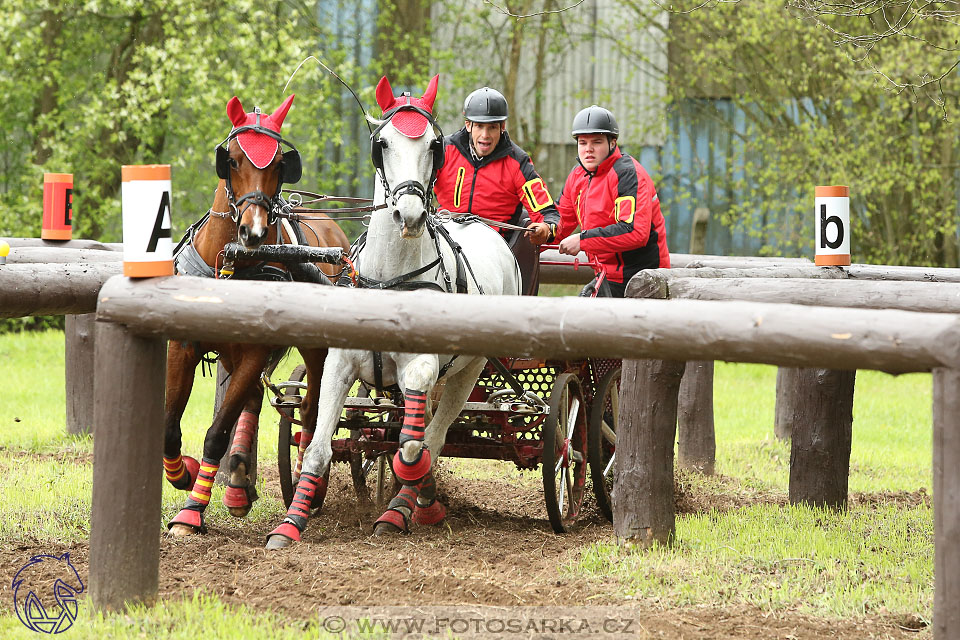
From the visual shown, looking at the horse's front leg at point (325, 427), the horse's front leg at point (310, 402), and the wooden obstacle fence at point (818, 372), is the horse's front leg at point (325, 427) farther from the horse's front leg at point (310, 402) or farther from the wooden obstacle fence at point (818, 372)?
the wooden obstacle fence at point (818, 372)

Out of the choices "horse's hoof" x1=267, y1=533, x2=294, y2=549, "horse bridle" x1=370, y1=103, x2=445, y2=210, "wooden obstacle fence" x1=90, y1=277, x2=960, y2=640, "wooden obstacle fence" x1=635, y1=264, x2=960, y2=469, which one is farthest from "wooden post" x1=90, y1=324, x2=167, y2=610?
"wooden obstacle fence" x1=635, y1=264, x2=960, y2=469

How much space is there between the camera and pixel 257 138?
17.1 ft

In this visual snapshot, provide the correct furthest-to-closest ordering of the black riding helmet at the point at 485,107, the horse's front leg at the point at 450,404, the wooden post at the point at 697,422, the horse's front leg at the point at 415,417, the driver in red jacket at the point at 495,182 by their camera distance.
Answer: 1. the wooden post at the point at 697,422
2. the driver in red jacket at the point at 495,182
3. the black riding helmet at the point at 485,107
4. the horse's front leg at the point at 450,404
5. the horse's front leg at the point at 415,417

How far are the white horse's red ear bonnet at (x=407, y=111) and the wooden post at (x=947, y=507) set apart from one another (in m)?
2.60

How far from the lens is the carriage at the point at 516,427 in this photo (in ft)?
18.7

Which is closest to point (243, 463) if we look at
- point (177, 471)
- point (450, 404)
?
point (177, 471)

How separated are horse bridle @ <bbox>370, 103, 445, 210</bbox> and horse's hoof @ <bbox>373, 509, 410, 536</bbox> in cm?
156

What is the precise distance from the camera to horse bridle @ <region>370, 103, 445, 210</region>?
4840mm

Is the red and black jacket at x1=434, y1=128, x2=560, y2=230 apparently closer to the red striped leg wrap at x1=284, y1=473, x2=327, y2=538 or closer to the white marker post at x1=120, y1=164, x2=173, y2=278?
the red striped leg wrap at x1=284, y1=473, x2=327, y2=538

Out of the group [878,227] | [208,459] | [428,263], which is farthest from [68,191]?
[878,227]

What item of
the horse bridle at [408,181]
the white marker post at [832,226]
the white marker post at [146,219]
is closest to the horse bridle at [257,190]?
the horse bridle at [408,181]

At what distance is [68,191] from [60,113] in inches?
337

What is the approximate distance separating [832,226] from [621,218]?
113cm

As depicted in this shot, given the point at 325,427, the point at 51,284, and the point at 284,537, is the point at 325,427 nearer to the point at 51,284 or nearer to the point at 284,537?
the point at 284,537
